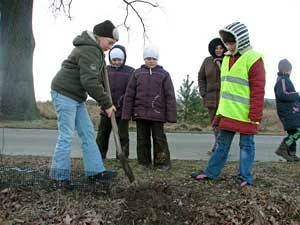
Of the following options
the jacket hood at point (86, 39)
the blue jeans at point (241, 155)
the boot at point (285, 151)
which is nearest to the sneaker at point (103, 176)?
the blue jeans at point (241, 155)

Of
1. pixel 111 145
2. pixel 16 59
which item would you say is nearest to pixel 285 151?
pixel 111 145

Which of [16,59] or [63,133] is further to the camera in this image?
[16,59]

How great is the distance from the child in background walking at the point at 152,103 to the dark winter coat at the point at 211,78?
128 cm

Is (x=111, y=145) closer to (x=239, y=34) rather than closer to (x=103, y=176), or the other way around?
(x=103, y=176)

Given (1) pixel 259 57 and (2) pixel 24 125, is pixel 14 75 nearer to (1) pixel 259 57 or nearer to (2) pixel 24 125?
(2) pixel 24 125

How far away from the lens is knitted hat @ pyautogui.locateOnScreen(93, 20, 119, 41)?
5758 mm

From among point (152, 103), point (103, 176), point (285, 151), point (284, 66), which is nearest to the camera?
point (103, 176)

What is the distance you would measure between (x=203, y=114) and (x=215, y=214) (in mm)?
14882

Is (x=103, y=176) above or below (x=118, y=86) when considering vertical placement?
below

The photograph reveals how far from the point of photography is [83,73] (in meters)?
5.54

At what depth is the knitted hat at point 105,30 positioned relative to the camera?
5.76 m

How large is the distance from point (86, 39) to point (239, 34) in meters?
1.68

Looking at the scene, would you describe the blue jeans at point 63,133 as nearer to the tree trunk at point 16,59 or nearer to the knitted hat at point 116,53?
the knitted hat at point 116,53

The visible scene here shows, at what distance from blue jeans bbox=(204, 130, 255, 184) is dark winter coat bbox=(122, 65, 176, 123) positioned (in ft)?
2.94
